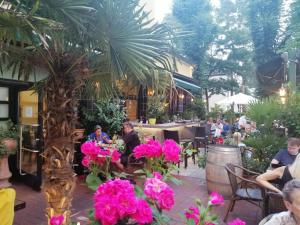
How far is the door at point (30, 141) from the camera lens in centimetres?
570

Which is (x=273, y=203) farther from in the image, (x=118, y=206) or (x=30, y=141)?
(x=30, y=141)

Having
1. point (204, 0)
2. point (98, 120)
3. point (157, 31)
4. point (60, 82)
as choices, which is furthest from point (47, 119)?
point (204, 0)

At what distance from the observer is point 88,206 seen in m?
4.69

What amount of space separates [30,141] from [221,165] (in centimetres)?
410

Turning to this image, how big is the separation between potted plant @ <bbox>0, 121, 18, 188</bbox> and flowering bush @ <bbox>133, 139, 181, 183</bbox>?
404 centimetres

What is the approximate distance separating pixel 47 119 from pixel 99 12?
1.21 m

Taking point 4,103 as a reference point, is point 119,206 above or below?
below

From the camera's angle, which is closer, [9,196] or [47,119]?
[9,196]

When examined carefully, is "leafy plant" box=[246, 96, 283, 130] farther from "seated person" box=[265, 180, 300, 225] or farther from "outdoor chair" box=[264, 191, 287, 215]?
"seated person" box=[265, 180, 300, 225]

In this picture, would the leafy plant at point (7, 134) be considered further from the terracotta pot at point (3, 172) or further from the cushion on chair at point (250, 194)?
the cushion on chair at point (250, 194)

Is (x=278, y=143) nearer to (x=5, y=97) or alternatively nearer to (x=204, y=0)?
(x=5, y=97)

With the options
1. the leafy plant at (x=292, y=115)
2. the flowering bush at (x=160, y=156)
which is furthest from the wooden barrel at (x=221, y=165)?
the flowering bush at (x=160, y=156)

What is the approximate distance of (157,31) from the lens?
303cm

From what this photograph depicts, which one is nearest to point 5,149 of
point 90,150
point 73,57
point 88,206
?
point 88,206
